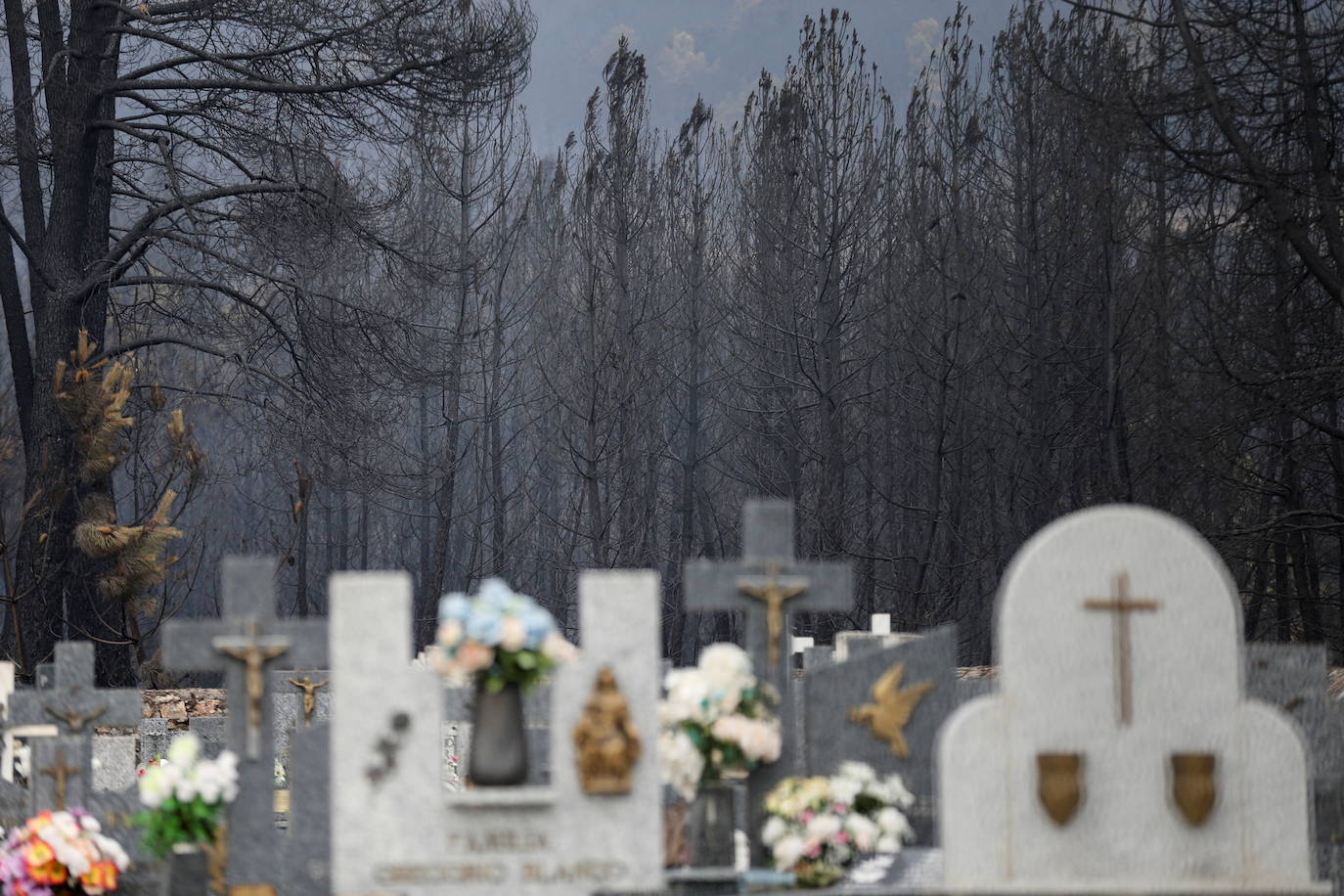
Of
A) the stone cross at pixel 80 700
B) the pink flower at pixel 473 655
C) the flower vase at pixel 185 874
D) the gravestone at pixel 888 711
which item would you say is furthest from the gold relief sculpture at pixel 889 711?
the stone cross at pixel 80 700

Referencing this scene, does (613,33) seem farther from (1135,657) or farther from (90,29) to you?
(1135,657)

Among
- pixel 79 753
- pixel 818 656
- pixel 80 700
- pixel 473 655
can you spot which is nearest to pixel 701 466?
pixel 818 656

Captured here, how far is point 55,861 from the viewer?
5.93m

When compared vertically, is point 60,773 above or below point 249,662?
below

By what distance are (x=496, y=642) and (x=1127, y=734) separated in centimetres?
178

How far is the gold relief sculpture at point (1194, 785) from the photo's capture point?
415cm

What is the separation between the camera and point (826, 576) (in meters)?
6.26

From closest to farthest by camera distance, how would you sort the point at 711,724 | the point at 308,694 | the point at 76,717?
the point at 711,724
the point at 76,717
the point at 308,694

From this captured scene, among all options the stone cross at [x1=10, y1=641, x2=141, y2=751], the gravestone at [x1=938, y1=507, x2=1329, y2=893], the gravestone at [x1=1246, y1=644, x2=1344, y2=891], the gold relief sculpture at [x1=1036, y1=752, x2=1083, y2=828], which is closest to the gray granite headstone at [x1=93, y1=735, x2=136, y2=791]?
the stone cross at [x1=10, y1=641, x2=141, y2=751]

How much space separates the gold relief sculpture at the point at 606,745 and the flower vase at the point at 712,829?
163cm

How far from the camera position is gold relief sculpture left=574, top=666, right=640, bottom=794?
13.8ft

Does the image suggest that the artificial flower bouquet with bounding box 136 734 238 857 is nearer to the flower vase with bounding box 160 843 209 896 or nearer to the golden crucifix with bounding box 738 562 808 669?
the flower vase with bounding box 160 843 209 896

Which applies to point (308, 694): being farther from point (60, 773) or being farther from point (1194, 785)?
point (1194, 785)

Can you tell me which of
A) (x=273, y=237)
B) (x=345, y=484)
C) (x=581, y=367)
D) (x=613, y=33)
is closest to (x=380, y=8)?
(x=273, y=237)
